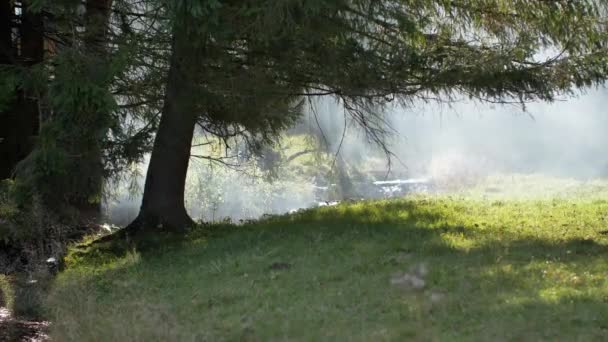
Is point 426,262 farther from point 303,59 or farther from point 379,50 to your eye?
point 303,59

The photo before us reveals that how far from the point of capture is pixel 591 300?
7.01 meters

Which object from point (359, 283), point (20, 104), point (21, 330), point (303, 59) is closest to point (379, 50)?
point (303, 59)

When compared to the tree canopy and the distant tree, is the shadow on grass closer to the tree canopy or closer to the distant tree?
the tree canopy

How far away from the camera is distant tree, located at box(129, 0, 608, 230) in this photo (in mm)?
10492

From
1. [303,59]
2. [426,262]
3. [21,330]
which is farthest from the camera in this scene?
[303,59]

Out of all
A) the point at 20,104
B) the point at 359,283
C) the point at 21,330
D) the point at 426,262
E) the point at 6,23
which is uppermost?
the point at 6,23

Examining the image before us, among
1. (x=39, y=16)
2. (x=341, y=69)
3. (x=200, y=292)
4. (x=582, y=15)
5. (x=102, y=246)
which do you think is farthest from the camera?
(x=39, y=16)

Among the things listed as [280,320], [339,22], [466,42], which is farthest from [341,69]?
[280,320]

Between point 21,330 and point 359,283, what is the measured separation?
3.93m

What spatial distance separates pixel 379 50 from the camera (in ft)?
37.1

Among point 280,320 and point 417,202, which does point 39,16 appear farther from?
point 280,320

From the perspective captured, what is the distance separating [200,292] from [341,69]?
4.10 metres

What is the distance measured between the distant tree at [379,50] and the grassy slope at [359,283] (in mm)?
2005

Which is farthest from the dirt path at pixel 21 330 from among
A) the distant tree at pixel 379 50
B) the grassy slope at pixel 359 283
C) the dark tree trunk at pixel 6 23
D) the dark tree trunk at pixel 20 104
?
the dark tree trunk at pixel 6 23
